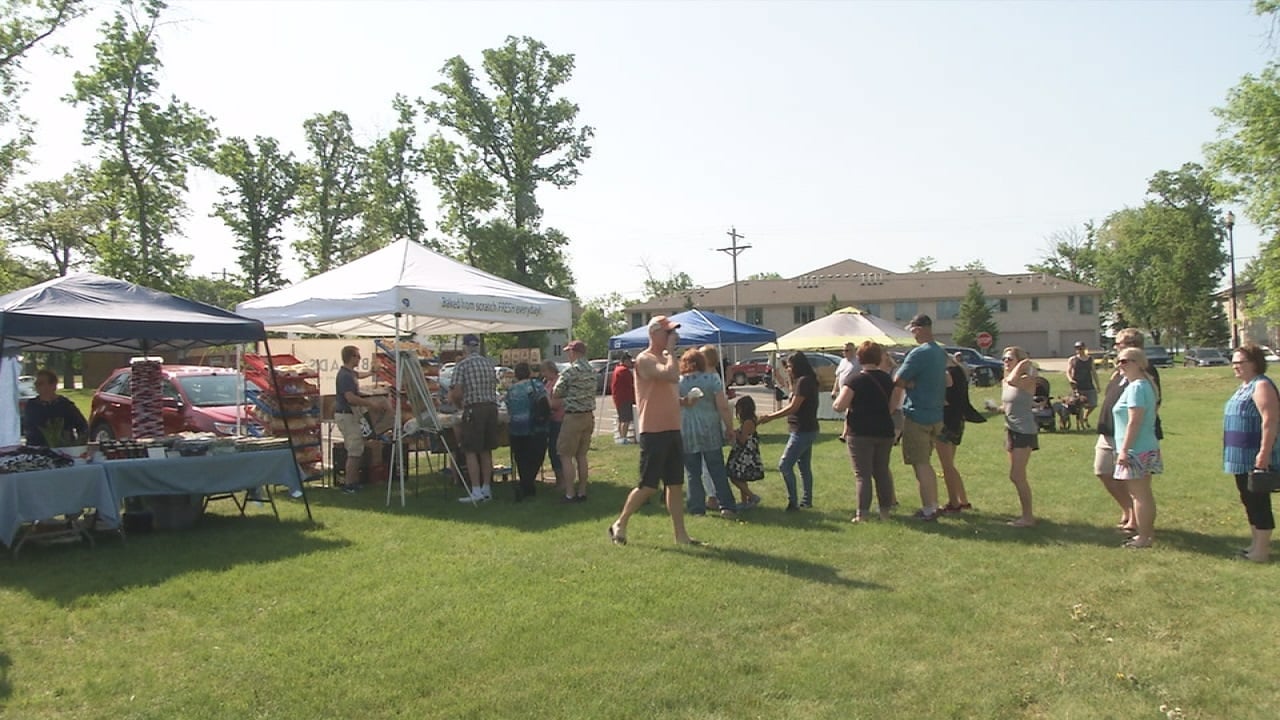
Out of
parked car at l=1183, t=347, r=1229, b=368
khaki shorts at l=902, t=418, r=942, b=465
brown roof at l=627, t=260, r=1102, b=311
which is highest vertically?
brown roof at l=627, t=260, r=1102, b=311

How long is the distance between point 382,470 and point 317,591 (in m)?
5.34

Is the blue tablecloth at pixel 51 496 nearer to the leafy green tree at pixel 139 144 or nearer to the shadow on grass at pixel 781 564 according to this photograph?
the shadow on grass at pixel 781 564

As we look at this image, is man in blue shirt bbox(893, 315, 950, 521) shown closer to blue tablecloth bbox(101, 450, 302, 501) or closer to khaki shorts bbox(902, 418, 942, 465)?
khaki shorts bbox(902, 418, 942, 465)

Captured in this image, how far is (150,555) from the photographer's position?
686cm

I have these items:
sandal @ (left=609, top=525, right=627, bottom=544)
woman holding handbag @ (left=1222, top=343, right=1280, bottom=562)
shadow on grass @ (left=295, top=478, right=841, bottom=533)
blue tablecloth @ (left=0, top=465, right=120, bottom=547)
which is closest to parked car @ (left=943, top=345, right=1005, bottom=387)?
shadow on grass @ (left=295, top=478, right=841, bottom=533)

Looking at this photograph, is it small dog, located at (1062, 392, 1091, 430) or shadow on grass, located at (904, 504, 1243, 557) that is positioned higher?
small dog, located at (1062, 392, 1091, 430)

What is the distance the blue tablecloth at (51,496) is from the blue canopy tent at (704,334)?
9.36m

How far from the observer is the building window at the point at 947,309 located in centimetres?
6309

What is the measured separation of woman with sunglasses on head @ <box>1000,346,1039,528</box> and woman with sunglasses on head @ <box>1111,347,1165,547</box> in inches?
28.7

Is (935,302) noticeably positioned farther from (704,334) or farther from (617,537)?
(617,537)

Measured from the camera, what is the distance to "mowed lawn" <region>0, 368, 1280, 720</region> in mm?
3924

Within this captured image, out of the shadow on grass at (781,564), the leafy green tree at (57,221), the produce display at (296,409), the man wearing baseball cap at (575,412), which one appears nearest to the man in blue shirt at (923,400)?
the shadow on grass at (781,564)

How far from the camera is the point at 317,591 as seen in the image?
5703mm

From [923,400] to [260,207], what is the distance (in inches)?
1705
